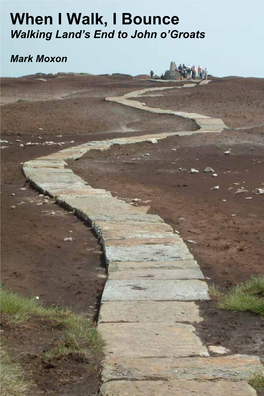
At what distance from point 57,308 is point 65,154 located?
8.58 metres

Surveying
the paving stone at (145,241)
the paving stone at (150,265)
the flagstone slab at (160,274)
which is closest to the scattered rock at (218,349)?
the flagstone slab at (160,274)

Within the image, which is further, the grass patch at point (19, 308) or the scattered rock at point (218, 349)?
the grass patch at point (19, 308)

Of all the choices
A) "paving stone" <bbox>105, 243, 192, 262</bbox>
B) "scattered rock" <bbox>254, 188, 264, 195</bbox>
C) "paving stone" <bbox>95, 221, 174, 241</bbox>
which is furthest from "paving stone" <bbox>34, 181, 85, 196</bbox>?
"paving stone" <bbox>105, 243, 192, 262</bbox>

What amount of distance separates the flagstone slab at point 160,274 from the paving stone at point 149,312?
633mm

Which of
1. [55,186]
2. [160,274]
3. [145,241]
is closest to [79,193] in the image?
[55,186]

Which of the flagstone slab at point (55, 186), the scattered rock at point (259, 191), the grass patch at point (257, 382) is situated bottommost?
the flagstone slab at point (55, 186)

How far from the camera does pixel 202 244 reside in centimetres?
704

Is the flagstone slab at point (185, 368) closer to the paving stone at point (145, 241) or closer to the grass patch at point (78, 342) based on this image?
the grass patch at point (78, 342)

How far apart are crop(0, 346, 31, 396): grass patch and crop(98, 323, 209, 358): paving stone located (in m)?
0.55

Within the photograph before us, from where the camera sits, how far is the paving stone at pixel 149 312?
185 inches

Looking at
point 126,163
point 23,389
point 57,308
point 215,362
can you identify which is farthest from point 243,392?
point 126,163

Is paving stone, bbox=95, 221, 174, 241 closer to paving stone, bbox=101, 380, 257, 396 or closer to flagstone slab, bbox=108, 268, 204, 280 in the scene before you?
flagstone slab, bbox=108, 268, 204, 280

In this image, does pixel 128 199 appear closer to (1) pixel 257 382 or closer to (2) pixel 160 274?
(2) pixel 160 274

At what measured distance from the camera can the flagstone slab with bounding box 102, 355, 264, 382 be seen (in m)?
3.67
